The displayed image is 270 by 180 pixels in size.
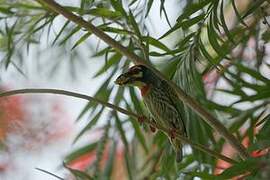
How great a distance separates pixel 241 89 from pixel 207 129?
160 millimetres

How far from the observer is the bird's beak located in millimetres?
1347

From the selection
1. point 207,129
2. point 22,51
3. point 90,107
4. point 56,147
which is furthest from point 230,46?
point 56,147

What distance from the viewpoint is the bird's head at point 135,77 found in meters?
1.36

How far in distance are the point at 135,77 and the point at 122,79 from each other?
6cm

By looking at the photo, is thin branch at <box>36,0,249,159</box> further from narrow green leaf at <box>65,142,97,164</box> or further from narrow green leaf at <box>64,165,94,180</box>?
narrow green leaf at <box>65,142,97,164</box>

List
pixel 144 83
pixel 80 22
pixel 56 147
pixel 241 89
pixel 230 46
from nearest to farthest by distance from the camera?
pixel 80 22 → pixel 144 83 → pixel 230 46 → pixel 241 89 → pixel 56 147

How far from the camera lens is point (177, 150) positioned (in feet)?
5.11

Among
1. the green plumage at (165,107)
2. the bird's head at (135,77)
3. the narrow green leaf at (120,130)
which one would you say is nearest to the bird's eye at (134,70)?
the bird's head at (135,77)

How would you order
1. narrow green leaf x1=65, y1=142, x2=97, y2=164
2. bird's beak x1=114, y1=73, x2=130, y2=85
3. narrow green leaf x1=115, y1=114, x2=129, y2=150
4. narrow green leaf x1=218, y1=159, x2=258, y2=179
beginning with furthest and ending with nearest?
narrow green leaf x1=65, y1=142, x2=97, y2=164
narrow green leaf x1=115, y1=114, x2=129, y2=150
bird's beak x1=114, y1=73, x2=130, y2=85
narrow green leaf x1=218, y1=159, x2=258, y2=179

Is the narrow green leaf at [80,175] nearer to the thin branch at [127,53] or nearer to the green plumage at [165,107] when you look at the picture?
the green plumage at [165,107]

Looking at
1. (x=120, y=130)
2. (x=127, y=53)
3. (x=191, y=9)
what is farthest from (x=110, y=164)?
(x=127, y=53)

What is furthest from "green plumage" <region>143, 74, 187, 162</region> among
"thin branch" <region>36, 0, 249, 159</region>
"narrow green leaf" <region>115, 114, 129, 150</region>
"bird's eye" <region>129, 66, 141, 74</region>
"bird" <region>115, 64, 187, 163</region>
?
"narrow green leaf" <region>115, 114, 129, 150</region>

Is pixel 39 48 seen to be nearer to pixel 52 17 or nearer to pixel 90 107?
pixel 90 107

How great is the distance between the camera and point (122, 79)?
1358 mm
